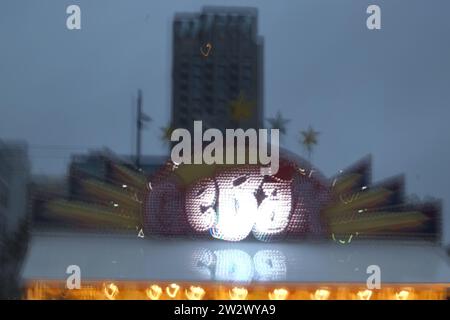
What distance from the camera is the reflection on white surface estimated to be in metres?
2.40

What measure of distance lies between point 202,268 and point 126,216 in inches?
11.9

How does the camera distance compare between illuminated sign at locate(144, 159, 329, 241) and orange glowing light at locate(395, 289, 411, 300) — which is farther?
orange glowing light at locate(395, 289, 411, 300)

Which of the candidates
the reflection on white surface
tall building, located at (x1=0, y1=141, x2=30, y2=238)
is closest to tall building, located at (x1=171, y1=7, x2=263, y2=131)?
the reflection on white surface

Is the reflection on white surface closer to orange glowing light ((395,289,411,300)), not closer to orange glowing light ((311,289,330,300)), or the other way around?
orange glowing light ((311,289,330,300))

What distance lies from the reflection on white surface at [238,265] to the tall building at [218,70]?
0.41 meters

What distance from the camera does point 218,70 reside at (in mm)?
2445

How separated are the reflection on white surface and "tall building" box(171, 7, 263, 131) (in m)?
0.41

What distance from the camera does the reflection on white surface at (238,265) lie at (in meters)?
2.40

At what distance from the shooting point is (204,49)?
2.45 metres

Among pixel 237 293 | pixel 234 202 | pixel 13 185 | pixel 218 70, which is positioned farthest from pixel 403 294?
pixel 13 185

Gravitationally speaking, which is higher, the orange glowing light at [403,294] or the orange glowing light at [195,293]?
the orange glowing light at [195,293]

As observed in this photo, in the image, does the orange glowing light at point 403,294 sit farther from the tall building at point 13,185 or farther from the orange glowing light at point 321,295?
the tall building at point 13,185

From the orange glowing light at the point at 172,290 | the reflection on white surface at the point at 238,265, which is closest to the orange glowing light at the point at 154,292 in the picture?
the orange glowing light at the point at 172,290

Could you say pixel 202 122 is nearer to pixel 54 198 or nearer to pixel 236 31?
pixel 236 31
